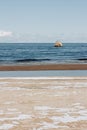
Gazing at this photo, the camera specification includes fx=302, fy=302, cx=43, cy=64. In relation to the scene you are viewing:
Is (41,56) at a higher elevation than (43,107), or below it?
higher

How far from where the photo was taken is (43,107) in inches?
280

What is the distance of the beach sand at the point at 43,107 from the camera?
5.63m

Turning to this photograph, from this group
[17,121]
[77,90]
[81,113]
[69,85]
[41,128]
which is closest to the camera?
[41,128]

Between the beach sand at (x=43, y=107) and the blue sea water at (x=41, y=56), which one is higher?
the blue sea water at (x=41, y=56)

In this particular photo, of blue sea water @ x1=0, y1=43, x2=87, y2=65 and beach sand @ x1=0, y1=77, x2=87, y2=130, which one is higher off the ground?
blue sea water @ x1=0, y1=43, x2=87, y2=65

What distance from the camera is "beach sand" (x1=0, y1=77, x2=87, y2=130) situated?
5629 mm

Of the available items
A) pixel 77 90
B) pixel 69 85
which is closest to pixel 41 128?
pixel 77 90

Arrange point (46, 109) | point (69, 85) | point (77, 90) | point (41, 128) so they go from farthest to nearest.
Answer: point (69, 85) → point (77, 90) → point (46, 109) → point (41, 128)

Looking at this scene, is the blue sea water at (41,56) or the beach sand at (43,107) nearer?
the beach sand at (43,107)

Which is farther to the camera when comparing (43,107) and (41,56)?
(41,56)

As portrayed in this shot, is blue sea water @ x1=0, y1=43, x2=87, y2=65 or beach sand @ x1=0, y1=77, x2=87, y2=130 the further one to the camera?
blue sea water @ x1=0, y1=43, x2=87, y2=65

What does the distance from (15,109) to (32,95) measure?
1.88 metres

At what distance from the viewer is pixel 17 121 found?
5.86m

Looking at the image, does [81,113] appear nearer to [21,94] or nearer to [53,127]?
[53,127]
